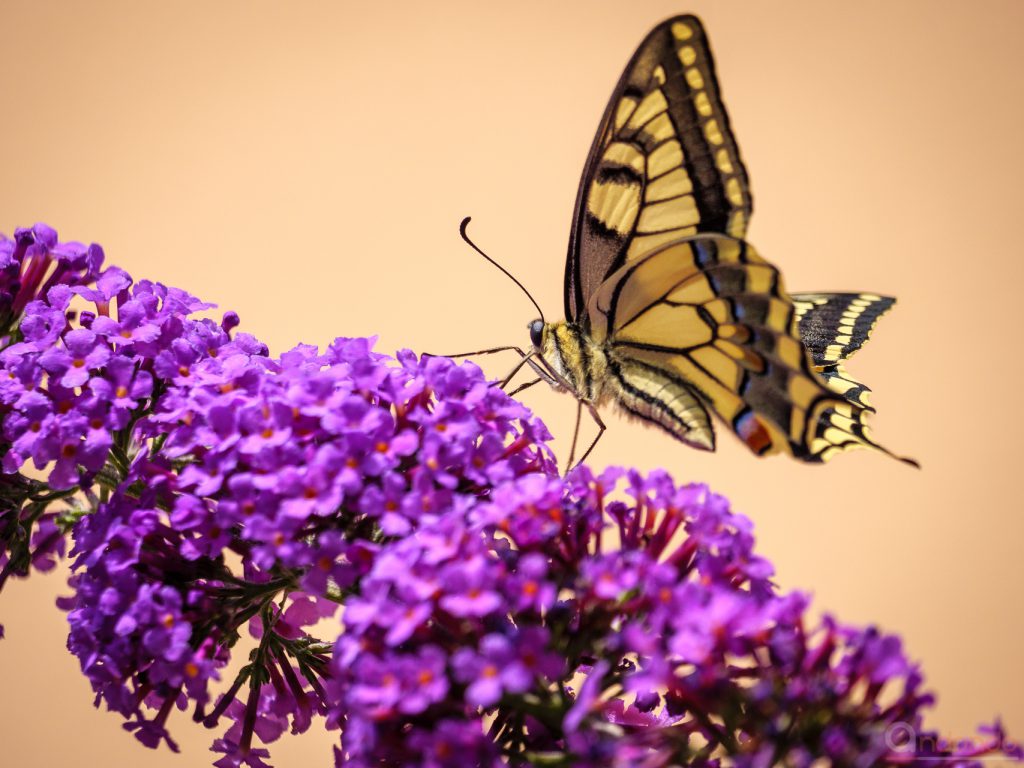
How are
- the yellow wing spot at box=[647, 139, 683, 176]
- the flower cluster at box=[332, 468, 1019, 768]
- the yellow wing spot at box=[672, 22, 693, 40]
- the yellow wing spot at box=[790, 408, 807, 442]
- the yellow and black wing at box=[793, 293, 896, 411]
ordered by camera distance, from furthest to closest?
the yellow and black wing at box=[793, 293, 896, 411]
the yellow wing spot at box=[647, 139, 683, 176]
the yellow wing spot at box=[672, 22, 693, 40]
the yellow wing spot at box=[790, 408, 807, 442]
the flower cluster at box=[332, 468, 1019, 768]

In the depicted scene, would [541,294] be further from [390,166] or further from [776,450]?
[776,450]

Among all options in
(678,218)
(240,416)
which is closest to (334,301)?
(678,218)

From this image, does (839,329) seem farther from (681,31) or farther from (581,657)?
(581,657)

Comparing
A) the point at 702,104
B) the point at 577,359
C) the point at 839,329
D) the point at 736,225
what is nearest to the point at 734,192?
the point at 736,225

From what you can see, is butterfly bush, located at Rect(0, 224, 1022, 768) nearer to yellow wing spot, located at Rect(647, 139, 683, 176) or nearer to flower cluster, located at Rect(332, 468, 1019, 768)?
flower cluster, located at Rect(332, 468, 1019, 768)

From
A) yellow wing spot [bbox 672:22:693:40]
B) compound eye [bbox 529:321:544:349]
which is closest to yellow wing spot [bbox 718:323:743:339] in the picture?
compound eye [bbox 529:321:544:349]

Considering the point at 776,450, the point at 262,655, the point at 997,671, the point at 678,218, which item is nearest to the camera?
the point at 262,655

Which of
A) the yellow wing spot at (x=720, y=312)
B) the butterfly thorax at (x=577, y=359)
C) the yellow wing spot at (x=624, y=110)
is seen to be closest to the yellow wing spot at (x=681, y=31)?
the yellow wing spot at (x=624, y=110)
